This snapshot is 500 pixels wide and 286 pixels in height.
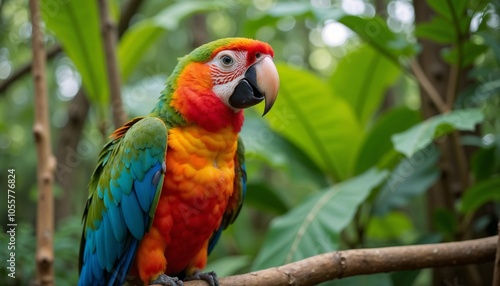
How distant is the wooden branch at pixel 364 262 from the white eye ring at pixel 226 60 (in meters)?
0.52

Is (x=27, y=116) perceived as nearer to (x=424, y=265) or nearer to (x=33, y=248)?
(x=33, y=248)

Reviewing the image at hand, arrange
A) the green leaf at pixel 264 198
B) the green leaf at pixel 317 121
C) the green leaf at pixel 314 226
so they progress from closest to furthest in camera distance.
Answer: the green leaf at pixel 314 226 < the green leaf at pixel 317 121 < the green leaf at pixel 264 198

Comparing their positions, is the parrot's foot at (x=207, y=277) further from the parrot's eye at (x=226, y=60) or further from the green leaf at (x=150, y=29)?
the green leaf at (x=150, y=29)

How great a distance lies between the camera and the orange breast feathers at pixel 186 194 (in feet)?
4.31

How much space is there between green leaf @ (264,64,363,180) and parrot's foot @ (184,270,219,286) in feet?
2.93

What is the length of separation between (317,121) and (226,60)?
0.94m

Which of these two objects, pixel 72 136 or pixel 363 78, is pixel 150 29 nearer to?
pixel 72 136

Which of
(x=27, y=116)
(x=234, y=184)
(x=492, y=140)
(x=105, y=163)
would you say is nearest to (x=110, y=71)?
(x=105, y=163)

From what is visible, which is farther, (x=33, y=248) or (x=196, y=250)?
(x=33, y=248)

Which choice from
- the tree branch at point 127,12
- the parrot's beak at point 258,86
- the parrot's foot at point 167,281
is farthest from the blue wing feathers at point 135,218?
the tree branch at point 127,12

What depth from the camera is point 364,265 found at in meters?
1.34

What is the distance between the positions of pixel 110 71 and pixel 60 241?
63 cm

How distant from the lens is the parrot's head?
1.28 m

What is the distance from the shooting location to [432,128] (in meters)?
1.60
